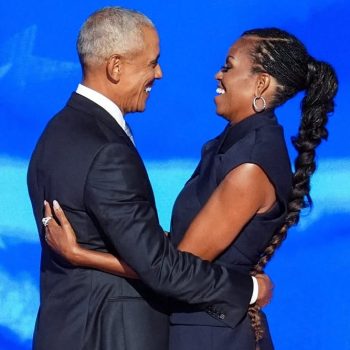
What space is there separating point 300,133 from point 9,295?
194 cm

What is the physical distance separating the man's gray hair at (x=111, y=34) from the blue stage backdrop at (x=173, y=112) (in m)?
1.93

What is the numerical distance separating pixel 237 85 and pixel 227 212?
34cm

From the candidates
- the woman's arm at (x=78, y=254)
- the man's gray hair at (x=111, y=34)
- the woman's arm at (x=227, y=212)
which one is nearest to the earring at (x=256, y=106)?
the woman's arm at (x=227, y=212)

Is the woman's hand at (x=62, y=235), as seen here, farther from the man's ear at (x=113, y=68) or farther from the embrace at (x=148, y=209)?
the man's ear at (x=113, y=68)

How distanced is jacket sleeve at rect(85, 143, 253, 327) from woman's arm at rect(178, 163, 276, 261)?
0.09 meters

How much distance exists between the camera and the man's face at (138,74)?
2070 millimetres

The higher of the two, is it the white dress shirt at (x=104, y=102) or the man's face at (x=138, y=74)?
the man's face at (x=138, y=74)

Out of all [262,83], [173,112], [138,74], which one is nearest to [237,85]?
[262,83]

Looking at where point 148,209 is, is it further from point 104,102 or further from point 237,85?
point 237,85

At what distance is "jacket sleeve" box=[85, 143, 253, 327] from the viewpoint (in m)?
1.93

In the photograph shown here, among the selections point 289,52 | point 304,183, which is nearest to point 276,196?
point 304,183

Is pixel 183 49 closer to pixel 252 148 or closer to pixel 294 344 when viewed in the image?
pixel 294 344

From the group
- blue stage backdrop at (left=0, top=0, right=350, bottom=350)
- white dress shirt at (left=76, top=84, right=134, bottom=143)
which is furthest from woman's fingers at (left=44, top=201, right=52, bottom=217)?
blue stage backdrop at (left=0, top=0, right=350, bottom=350)

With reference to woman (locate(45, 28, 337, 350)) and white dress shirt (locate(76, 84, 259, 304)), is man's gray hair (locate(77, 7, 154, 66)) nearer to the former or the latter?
white dress shirt (locate(76, 84, 259, 304))
